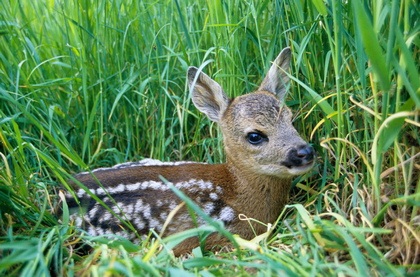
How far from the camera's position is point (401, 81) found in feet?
7.39

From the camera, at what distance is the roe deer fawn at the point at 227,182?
338cm

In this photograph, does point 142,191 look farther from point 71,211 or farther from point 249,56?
point 249,56

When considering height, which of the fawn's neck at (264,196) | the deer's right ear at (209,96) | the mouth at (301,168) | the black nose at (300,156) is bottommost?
the fawn's neck at (264,196)

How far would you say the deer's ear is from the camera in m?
3.47

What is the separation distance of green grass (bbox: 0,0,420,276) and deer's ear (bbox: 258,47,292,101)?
0.10 metres

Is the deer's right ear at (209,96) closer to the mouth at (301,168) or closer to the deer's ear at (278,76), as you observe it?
the deer's ear at (278,76)

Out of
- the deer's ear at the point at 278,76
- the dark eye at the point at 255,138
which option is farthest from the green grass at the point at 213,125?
the dark eye at the point at 255,138

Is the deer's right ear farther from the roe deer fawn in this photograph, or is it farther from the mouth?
the mouth

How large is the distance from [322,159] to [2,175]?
2254 millimetres

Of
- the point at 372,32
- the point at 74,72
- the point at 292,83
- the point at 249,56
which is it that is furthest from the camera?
the point at 74,72

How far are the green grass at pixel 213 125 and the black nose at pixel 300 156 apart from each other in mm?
171

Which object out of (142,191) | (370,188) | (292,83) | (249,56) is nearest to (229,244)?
(142,191)

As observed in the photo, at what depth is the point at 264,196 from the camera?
3.55 metres

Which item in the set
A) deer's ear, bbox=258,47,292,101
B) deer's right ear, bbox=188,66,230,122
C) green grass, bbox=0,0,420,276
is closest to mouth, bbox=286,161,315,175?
green grass, bbox=0,0,420,276
